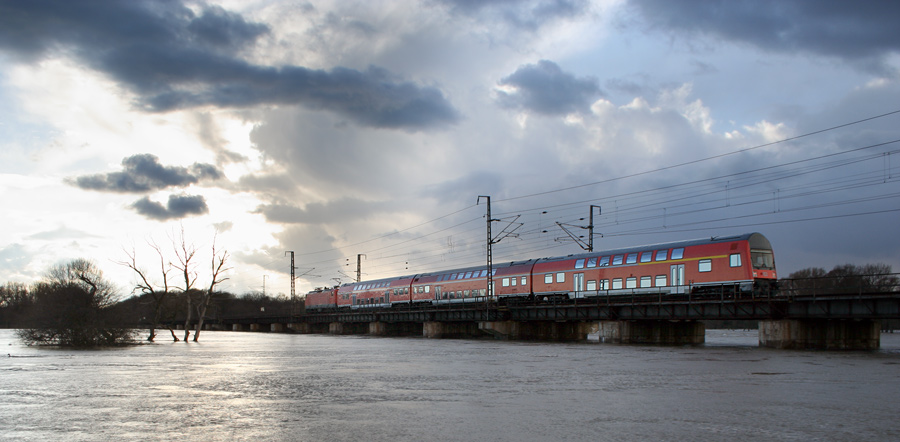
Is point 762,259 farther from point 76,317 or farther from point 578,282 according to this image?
point 76,317

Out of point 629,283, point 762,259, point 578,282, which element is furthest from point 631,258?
point 762,259

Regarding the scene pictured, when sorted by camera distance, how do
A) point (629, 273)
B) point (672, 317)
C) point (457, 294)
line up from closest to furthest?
point (672, 317) → point (629, 273) → point (457, 294)

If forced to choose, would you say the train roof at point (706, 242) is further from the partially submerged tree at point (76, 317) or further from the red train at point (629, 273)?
the partially submerged tree at point (76, 317)

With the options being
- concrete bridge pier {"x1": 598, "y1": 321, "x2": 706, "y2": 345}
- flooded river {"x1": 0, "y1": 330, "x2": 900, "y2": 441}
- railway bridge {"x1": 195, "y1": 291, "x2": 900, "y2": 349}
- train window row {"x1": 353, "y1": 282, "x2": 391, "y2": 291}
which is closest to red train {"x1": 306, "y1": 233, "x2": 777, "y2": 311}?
railway bridge {"x1": 195, "y1": 291, "x2": 900, "y2": 349}

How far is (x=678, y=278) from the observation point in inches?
1828

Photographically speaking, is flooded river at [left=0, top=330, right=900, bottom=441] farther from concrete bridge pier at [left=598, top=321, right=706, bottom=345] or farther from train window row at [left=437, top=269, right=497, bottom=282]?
train window row at [left=437, top=269, right=497, bottom=282]

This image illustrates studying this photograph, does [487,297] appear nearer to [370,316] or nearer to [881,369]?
[370,316]

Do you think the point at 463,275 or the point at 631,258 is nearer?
the point at 631,258

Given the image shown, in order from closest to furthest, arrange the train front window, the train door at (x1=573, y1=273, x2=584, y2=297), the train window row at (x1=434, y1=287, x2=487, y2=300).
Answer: the train front window < the train door at (x1=573, y1=273, x2=584, y2=297) < the train window row at (x1=434, y1=287, x2=487, y2=300)

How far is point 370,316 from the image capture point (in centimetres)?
8644

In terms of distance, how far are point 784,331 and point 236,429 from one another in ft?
122

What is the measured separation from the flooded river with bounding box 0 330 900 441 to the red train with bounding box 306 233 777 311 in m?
16.1

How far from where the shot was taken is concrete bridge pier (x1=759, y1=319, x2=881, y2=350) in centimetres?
4091

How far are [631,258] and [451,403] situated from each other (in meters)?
36.8
